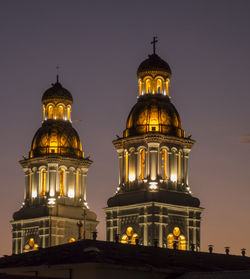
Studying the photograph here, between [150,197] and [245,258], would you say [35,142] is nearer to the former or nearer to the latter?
[150,197]

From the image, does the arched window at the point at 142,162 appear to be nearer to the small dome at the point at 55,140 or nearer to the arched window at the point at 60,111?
the small dome at the point at 55,140

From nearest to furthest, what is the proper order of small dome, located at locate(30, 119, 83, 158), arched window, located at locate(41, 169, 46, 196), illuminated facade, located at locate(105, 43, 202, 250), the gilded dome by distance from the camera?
illuminated facade, located at locate(105, 43, 202, 250) → the gilded dome → arched window, located at locate(41, 169, 46, 196) → small dome, located at locate(30, 119, 83, 158)

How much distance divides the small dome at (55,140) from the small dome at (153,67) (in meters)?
15.3

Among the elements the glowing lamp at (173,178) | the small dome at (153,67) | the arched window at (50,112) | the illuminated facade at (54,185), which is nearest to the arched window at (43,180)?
the illuminated facade at (54,185)

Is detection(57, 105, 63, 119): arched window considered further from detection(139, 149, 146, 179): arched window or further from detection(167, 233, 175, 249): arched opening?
detection(167, 233, 175, 249): arched opening

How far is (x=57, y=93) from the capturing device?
13062 centimetres

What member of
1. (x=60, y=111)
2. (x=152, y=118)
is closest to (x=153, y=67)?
(x=152, y=118)

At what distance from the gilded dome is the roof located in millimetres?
28200

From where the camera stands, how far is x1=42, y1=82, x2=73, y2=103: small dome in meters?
130

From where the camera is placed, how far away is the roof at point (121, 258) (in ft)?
251

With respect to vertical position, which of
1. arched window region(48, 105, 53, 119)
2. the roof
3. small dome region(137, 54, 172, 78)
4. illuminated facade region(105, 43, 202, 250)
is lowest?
the roof

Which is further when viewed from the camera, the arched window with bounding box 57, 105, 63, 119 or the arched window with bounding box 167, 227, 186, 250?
the arched window with bounding box 57, 105, 63, 119

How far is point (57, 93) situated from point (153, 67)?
16765 mm

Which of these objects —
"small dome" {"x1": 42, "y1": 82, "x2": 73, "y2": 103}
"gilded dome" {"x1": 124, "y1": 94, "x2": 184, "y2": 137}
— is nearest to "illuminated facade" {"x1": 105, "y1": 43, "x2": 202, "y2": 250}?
"gilded dome" {"x1": 124, "y1": 94, "x2": 184, "y2": 137}
